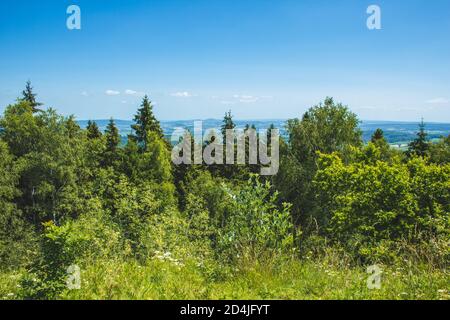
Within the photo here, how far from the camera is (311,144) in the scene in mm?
34906

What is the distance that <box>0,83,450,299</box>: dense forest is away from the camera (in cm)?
521

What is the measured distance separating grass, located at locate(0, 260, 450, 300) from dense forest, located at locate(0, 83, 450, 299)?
0.08 ft

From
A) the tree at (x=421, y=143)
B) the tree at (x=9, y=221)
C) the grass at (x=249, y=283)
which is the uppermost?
the tree at (x=421, y=143)

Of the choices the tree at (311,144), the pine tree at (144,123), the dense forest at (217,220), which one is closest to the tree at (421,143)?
the dense forest at (217,220)

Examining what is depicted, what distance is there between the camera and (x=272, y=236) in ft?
21.1

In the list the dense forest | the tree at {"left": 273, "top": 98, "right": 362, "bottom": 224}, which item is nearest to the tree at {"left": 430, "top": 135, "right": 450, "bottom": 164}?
the dense forest

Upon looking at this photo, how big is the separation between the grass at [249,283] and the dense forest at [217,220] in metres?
0.03

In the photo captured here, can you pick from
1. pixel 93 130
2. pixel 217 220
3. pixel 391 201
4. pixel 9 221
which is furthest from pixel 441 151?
pixel 9 221

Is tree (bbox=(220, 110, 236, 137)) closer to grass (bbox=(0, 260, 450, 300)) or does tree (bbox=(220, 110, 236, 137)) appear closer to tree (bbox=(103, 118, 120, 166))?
tree (bbox=(103, 118, 120, 166))

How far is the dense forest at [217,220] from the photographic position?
5.21m

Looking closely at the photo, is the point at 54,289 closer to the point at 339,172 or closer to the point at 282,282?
the point at 282,282

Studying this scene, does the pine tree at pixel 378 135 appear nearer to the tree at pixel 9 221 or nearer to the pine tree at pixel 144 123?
the pine tree at pixel 144 123

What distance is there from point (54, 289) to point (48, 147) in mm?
30438
